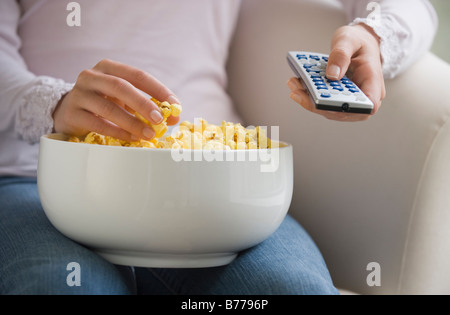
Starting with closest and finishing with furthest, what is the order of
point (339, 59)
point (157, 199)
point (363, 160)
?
point (157, 199)
point (339, 59)
point (363, 160)

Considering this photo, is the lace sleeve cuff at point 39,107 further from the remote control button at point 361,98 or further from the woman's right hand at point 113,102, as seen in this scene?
the remote control button at point 361,98

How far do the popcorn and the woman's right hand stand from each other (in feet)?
0.04

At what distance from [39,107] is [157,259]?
0.33 metres

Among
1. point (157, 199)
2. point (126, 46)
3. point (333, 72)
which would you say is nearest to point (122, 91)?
point (157, 199)

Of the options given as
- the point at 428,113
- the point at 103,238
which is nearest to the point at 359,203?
the point at 428,113

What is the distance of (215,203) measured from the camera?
0.47 metres

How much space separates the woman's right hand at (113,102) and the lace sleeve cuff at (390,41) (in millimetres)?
374

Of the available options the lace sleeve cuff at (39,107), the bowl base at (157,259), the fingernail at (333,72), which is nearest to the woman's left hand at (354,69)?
the fingernail at (333,72)

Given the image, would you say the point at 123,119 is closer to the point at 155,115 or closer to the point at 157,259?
the point at 155,115

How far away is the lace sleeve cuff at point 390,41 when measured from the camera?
72 cm

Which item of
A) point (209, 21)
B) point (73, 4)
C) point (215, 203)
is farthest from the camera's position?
point (209, 21)

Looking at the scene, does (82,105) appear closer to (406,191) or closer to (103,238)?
(103,238)

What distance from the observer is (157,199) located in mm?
462
